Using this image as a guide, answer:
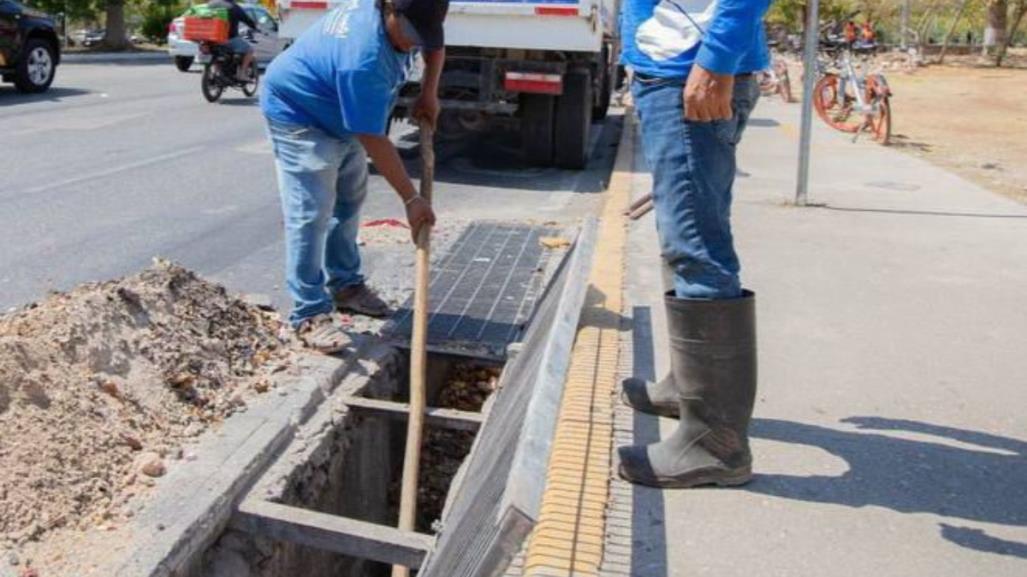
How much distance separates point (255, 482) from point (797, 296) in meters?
3.49

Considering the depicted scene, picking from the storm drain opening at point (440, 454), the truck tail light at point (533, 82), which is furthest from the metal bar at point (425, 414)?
the truck tail light at point (533, 82)

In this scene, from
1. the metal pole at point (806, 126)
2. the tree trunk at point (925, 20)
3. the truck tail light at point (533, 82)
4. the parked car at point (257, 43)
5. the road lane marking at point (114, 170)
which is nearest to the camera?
the road lane marking at point (114, 170)

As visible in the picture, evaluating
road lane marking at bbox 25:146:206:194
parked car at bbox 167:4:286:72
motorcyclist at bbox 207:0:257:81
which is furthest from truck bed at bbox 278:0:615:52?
parked car at bbox 167:4:286:72

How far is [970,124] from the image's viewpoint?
63.8ft

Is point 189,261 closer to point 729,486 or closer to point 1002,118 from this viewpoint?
point 729,486

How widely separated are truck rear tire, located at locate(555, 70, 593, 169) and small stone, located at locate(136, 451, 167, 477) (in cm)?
752

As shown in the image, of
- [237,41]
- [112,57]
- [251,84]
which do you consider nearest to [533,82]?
[237,41]

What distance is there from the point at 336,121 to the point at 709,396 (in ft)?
6.49

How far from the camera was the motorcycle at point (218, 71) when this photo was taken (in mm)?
16188

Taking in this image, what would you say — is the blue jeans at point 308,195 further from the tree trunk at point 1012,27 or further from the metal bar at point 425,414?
the tree trunk at point 1012,27

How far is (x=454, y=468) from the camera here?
5141 millimetres

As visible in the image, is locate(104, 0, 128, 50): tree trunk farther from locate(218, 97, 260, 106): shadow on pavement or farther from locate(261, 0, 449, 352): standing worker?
locate(261, 0, 449, 352): standing worker

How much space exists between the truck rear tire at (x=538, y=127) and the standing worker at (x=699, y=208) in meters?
6.95

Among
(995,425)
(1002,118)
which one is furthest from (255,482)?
(1002,118)
